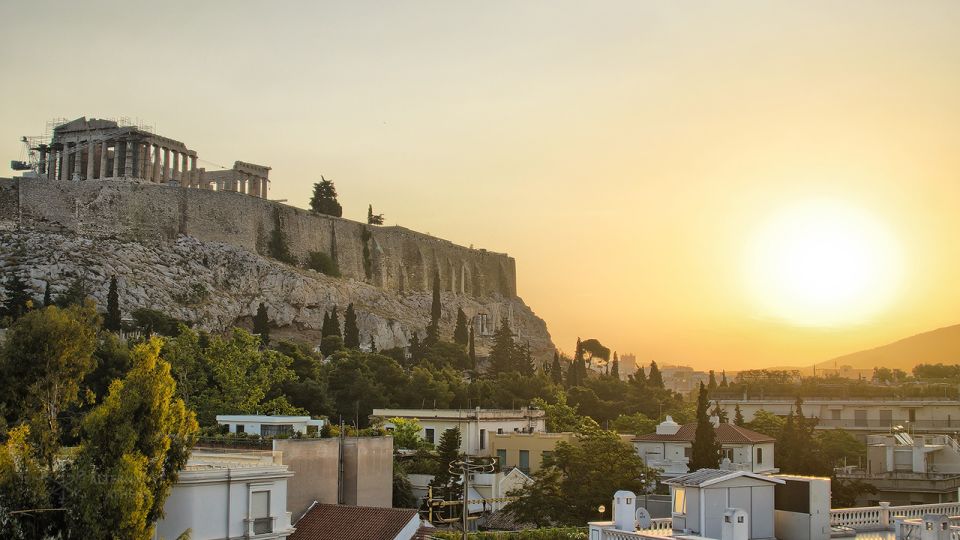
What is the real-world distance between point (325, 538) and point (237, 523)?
4.16 meters

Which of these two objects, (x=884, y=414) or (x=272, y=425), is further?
(x=884, y=414)

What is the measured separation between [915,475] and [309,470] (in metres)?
20.4

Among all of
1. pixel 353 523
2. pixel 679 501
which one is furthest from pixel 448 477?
pixel 679 501

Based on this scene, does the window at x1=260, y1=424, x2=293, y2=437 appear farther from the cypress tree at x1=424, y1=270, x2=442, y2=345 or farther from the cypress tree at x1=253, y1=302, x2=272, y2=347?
the cypress tree at x1=424, y1=270, x2=442, y2=345

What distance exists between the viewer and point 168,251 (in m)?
72.2

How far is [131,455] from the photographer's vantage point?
1927cm

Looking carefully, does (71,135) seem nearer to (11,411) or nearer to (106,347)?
(106,347)

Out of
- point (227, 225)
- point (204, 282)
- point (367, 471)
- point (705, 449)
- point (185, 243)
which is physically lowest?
point (367, 471)

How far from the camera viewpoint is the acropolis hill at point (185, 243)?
6681 centimetres

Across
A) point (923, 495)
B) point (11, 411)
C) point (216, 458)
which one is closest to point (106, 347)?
point (216, 458)

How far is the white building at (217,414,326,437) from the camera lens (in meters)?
32.7

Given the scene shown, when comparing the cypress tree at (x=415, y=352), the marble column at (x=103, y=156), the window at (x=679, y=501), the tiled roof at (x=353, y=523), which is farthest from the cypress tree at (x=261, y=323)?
the window at (x=679, y=501)

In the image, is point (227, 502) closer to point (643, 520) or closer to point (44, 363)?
point (44, 363)

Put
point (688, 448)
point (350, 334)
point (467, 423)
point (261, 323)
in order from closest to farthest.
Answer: point (688, 448) < point (467, 423) < point (261, 323) < point (350, 334)
